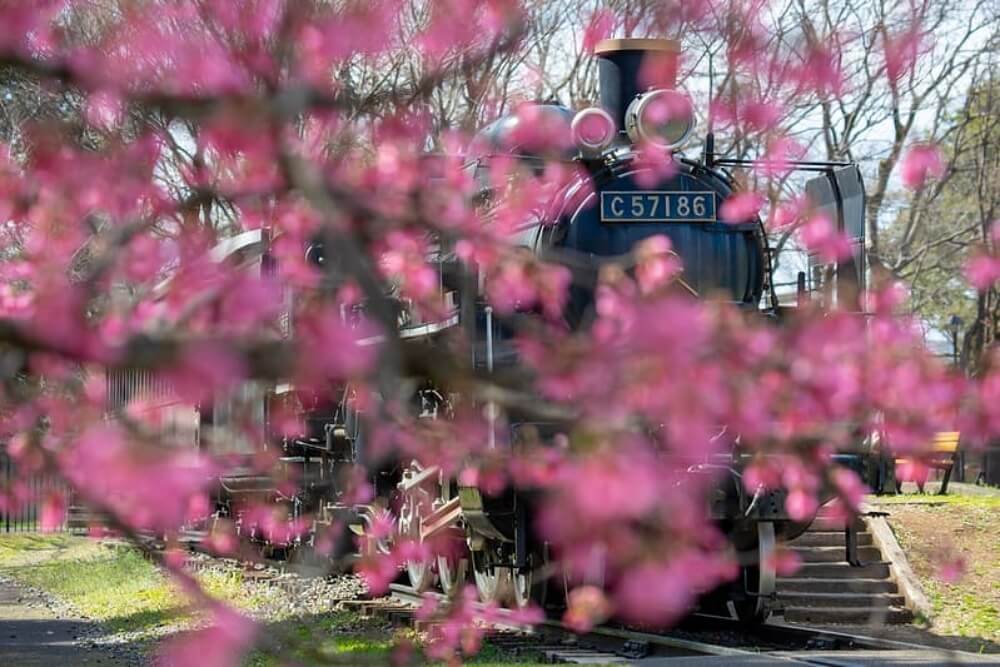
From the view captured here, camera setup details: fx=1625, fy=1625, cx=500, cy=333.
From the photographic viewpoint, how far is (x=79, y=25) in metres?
8.34

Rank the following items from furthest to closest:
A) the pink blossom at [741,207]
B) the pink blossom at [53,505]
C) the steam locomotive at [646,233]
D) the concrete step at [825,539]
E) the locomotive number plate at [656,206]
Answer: the concrete step at [825,539] → the locomotive number plate at [656,206] → the steam locomotive at [646,233] → the pink blossom at [741,207] → the pink blossom at [53,505]

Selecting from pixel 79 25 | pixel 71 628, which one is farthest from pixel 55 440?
pixel 71 628

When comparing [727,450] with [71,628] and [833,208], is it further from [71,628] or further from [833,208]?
[71,628]

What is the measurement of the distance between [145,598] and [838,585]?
7.44 meters

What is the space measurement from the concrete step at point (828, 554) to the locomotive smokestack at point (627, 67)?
16.5 ft

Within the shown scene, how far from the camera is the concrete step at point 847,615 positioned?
1443 cm

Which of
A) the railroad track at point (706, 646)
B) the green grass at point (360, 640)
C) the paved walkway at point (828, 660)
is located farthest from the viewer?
the green grass at point (360, 640)

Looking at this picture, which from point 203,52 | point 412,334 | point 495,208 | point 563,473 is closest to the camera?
point 563,473

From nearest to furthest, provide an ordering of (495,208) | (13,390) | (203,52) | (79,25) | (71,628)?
(13,390) → (203,52) → (79,25) → (495,208) → (71,628)

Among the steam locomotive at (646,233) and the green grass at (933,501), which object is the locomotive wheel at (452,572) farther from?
the green grass at (933,501)

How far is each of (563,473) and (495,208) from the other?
29.1ft

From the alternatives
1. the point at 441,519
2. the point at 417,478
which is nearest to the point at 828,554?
the point at 441,519

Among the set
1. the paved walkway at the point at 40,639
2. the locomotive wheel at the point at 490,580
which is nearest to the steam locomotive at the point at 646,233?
the locomotive wheel at the point at 490,580

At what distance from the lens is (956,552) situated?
54.0 feet
